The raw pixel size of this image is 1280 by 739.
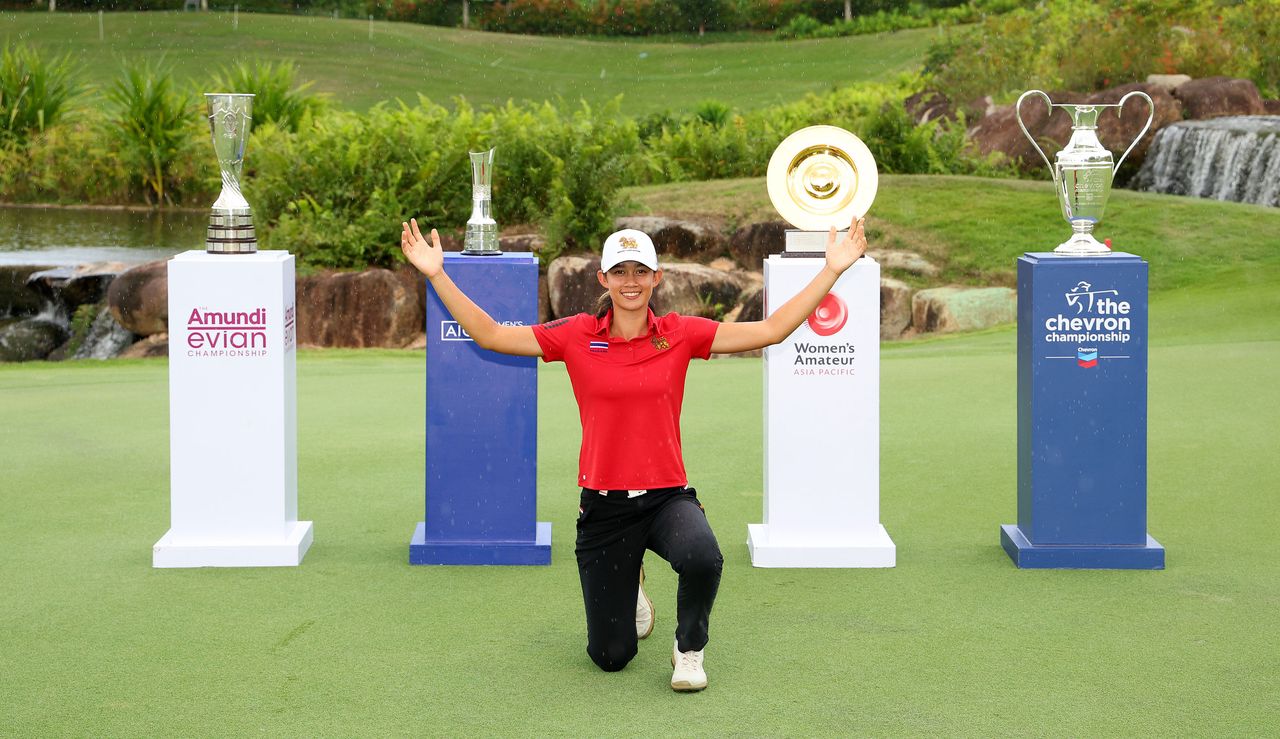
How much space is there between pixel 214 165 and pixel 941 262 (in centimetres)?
1109

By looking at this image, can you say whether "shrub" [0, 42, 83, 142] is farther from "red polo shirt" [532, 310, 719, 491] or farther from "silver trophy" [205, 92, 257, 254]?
"red polo shirt" [532, 310, 719, 491]

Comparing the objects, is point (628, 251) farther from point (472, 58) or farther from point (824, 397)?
point (472, 58)

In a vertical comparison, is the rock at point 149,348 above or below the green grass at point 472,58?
below

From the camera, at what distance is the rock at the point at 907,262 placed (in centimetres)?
1535

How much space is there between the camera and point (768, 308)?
5305 millimetres

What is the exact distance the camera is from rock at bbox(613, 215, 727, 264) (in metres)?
15.5

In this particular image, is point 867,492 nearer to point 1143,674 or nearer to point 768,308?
point 768,308

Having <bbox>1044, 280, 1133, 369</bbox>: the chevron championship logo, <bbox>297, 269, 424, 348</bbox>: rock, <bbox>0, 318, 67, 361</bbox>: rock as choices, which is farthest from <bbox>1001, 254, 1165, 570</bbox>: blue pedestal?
<bbox>0, 318, 67, 361</bbox>: rock

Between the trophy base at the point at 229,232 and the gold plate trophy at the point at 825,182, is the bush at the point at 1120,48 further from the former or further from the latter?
the trophy base at the point at 229,232

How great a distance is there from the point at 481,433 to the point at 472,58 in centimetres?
3203

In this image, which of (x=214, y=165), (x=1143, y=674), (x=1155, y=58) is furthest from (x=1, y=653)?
(x=1155, y=58)

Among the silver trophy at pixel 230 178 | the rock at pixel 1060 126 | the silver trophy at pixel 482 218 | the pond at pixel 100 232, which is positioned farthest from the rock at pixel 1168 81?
the silver trophy at pixel 230 178

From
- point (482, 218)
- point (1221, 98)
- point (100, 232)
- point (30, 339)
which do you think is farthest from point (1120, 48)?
point (482, 218)

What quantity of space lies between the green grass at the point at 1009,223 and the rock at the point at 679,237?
1.26 ft
